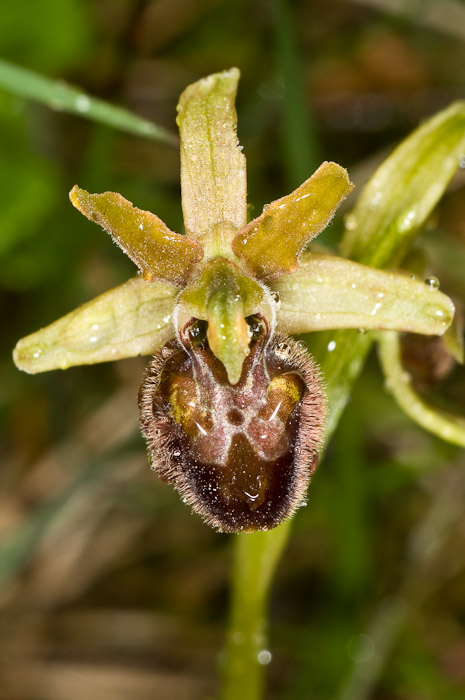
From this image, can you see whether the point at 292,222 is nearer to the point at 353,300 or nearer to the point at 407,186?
the point at 353,300

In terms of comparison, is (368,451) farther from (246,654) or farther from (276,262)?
(276,262)

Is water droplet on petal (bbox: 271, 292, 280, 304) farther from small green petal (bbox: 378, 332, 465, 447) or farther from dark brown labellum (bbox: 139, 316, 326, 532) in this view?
small green petal (bbox: 378, 332, 465, 447)

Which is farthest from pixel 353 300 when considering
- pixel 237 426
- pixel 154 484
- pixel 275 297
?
pixel 154 484

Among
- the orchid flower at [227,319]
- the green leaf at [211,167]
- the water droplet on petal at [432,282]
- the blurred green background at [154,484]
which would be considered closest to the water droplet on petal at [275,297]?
the orchid flower at [227,319]

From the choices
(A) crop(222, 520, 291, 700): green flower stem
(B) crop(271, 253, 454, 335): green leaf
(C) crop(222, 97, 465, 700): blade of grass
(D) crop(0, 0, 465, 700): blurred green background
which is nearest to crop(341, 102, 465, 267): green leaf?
(C) crop(222, 97, 465, 700): blade of grass

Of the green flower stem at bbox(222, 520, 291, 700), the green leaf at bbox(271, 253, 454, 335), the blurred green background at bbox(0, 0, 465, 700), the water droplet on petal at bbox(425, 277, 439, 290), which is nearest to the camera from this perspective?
the green leaf at bbox(271, 253, 454, 335)

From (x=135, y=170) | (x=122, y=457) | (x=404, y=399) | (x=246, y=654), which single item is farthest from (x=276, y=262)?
(x=135, y=170)
